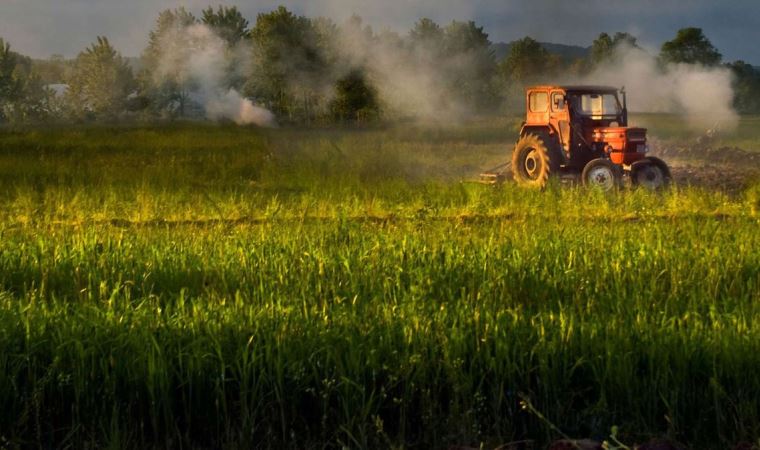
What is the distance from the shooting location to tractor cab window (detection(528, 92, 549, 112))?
17.9 m

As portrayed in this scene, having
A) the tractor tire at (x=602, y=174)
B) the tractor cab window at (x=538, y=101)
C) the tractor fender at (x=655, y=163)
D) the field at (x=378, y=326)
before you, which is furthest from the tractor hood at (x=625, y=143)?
the field at (x=378, y=326)

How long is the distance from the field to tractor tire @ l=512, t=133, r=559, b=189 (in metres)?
2.87

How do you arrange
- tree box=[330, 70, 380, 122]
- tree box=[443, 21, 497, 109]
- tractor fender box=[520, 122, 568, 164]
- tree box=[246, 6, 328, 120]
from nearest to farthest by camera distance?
tractor fender box=[520, 122, 568, 164] → tree box=[330, 70, 380, 122] → tree box=[246, 6, 328, 120] → tree box=[443, 21, 497, 109]

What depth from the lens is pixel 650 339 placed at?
6.08 metres

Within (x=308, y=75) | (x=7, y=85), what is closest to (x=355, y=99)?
(x=308, y=75)

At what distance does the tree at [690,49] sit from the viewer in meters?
76.6

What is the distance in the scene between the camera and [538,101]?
18.1 meters

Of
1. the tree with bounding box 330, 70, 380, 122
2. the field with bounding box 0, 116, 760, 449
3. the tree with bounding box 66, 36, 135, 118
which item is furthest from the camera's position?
the tree with bounding box 66, 36, 135, 118

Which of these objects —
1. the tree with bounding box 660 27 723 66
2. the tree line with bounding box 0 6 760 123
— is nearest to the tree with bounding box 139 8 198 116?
the tree line with bounding box 0 6 760 123

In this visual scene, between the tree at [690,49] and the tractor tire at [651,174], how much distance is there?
62077 mm

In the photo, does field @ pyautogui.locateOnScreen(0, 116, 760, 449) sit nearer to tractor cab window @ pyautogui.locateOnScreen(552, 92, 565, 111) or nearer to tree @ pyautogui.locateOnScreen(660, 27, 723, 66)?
tractor cab window @ pyautogui.locateOnScreen(552, 92, 565, 111)

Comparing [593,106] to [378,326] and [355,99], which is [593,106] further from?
[355,99]

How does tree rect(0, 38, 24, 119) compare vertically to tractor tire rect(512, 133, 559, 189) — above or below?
above

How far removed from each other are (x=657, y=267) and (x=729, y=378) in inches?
122
